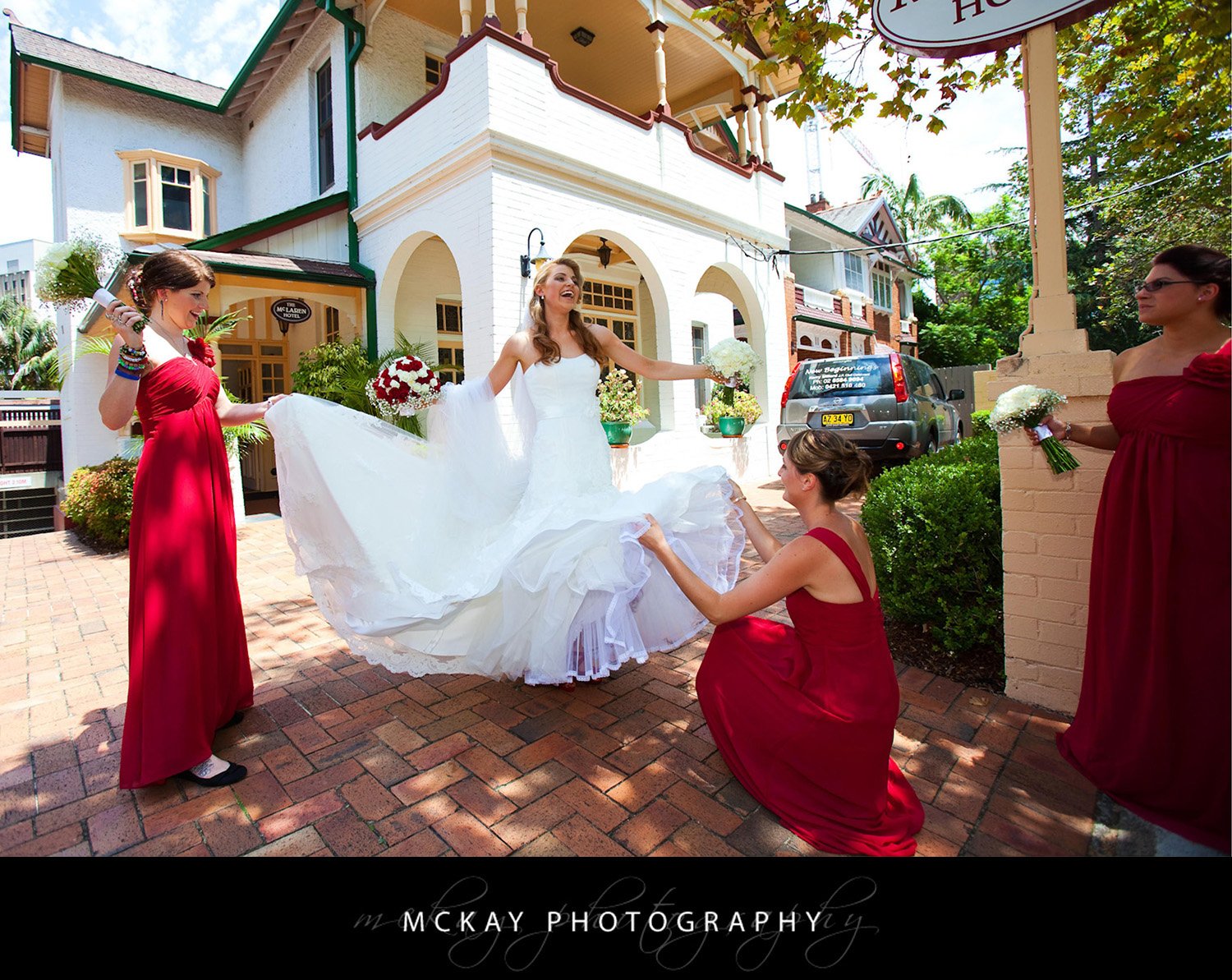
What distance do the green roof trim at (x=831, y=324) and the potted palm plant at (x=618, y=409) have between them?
8.09 meters

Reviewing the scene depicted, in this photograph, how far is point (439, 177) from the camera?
8.55m

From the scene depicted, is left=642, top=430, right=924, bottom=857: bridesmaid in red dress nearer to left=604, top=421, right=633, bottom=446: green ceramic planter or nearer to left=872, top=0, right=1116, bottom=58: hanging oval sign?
left=872, top=0, right=1116, bottom=58: hanging oval sign

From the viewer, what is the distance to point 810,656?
2.25 metres

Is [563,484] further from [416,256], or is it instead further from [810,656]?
[416,256]

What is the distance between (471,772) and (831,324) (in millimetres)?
18408

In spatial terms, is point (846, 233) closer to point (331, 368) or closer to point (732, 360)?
point (331, 368)

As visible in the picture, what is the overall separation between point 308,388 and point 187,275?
7.35m

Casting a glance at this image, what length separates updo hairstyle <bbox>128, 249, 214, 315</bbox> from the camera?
259 cm

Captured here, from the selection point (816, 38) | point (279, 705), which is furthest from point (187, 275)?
point (816, 38)

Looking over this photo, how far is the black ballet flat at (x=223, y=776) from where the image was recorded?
249 cm

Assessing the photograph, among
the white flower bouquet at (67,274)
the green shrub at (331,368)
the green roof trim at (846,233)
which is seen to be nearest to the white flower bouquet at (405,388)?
the white flower bouquet at (67,274)

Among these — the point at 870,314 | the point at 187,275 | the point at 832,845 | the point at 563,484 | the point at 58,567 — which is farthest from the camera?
the point at 870,314

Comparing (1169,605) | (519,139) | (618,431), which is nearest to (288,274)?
(519,139)
